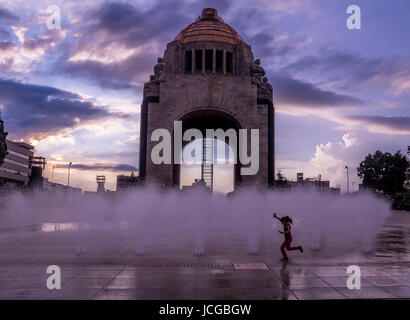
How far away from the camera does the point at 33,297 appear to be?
6.84 meters

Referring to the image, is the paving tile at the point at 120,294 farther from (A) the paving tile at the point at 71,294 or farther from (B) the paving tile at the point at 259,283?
(B) the paving tile at the point at 259,283

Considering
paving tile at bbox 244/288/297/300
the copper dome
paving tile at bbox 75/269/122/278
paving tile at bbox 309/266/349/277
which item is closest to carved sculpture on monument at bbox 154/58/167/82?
the copper dome

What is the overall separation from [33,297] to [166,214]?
857 inches

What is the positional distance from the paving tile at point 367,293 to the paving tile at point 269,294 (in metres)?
1.04

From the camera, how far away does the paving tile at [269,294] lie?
6.82 m

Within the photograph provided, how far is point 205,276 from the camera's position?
862cm

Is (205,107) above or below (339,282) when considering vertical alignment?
above

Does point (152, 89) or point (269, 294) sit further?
point (152, 89)

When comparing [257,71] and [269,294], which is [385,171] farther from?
[269,294]

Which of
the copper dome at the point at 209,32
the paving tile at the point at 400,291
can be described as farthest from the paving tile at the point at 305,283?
the copper dome at the point at 209,32

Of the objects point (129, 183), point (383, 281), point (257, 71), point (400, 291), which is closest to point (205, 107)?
point (257, 71)

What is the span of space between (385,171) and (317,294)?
→ 241ft

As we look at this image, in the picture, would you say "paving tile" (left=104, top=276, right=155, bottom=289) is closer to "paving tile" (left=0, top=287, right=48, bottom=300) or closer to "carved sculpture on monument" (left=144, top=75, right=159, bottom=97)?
"paving tile" (left=0, top=287, right=48, bottom=300)
